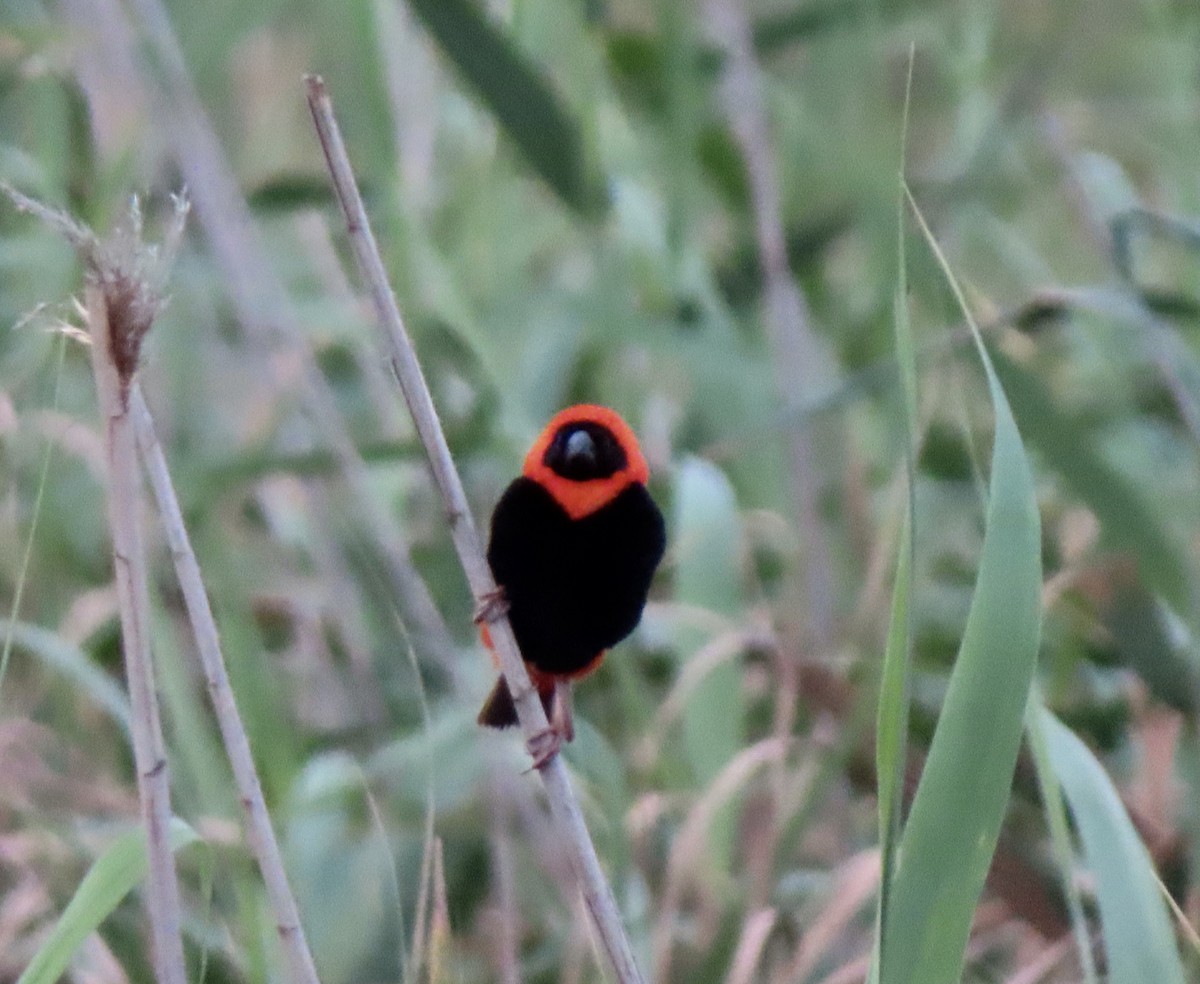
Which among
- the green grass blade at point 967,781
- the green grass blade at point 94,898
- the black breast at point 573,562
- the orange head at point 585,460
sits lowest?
the green grass blade at point 967,781

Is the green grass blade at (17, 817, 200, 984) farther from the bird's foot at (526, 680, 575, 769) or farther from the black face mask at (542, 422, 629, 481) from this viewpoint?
the black face mask at (542, 422, 629, 481)

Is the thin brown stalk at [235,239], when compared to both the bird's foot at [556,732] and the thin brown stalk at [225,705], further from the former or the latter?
the thin brown stalk at [225,705]

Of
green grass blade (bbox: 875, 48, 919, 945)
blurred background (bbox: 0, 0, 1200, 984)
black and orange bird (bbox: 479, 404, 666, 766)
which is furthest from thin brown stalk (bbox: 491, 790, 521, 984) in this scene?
green grass blade (bbox: 875, 48, 919, 945)

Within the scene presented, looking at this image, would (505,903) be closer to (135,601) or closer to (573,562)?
(573,562)

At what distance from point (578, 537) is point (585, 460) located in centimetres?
6

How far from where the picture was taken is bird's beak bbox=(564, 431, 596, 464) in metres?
1.24

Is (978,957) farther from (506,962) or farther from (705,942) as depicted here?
(506,962)

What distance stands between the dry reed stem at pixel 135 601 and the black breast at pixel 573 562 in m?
0.40

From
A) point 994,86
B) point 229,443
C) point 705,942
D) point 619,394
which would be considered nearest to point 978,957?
point 705,942

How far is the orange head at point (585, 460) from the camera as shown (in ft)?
4.10

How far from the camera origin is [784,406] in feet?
6.77

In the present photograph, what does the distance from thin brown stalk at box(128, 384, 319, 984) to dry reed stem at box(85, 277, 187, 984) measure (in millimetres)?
44

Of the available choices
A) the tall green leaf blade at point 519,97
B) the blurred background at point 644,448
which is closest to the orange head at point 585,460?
the blurred background at point 644,448

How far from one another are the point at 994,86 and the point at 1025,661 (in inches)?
98.5
